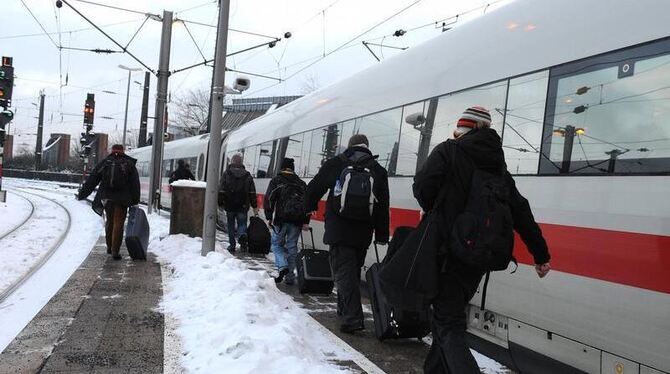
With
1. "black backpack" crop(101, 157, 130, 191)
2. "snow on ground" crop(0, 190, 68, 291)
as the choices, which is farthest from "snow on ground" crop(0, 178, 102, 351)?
"black backpack" crop(101, 157, 130, 191)

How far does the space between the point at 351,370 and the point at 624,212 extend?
201cm

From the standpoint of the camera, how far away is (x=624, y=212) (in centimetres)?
321

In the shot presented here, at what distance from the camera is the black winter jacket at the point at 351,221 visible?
501 centimetres

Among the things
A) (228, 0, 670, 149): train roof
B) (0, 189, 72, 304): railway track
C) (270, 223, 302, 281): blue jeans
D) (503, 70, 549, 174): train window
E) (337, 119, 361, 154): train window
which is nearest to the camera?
(228, 0, 670, 149): train roof

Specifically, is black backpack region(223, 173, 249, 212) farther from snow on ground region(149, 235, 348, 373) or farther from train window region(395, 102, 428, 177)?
train window region(395, 102, 428, 177)

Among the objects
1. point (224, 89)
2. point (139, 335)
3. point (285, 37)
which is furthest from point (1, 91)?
point (139, 335)

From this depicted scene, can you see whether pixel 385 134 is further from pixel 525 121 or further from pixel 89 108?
pixel 89 108

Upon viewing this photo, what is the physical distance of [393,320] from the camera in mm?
4633

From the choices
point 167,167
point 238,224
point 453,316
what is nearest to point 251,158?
point 238,224

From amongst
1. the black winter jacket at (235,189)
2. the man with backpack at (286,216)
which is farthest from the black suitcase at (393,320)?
the black winter jacket at (235,189)

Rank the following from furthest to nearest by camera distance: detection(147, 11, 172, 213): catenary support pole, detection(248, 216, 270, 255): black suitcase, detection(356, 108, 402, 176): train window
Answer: detection(147, 11, 172, 213): catenary support pole → detection(248, 216, 270, 255): black suitcase → detection(356, 108, 402, 176): train window

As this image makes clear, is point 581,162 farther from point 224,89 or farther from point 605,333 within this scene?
point 224,89

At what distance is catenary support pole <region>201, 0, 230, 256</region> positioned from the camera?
26.4ft

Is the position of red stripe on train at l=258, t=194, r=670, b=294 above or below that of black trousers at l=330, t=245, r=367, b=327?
above
